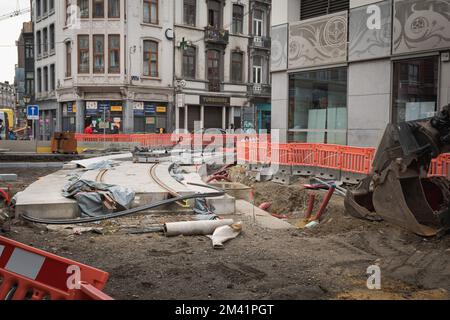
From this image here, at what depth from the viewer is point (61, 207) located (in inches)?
361

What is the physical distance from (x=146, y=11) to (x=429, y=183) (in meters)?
32.8

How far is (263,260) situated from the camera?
22.2ft

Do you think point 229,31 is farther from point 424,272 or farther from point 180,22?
point 424,272

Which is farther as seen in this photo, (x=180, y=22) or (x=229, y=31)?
(x=229, y=31)

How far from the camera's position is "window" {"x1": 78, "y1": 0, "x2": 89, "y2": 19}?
3609cm

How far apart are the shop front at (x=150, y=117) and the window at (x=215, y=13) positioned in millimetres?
8783

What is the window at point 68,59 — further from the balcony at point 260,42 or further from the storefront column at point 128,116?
Result: the balcony at point 260,42

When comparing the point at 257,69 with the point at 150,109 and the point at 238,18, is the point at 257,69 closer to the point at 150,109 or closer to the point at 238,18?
the point at 238,18

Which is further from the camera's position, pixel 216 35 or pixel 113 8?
pixel 216 35

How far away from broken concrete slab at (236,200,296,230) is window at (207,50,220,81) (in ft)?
98.4

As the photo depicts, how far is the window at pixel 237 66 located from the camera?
139ft

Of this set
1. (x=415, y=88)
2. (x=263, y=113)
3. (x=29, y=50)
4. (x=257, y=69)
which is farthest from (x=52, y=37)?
(x=415, y=88)

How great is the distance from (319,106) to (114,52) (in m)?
24.4
